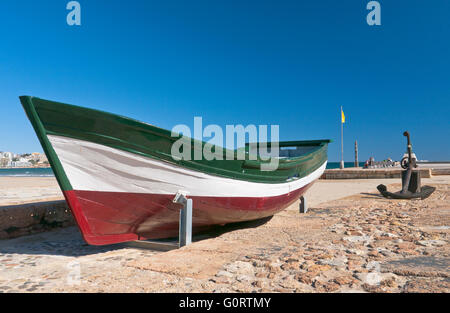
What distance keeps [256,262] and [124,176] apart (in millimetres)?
1847

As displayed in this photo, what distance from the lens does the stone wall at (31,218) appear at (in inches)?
175

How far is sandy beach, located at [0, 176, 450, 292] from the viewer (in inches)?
88.9

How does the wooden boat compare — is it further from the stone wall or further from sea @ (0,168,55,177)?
sea @ (0,168,55,177)

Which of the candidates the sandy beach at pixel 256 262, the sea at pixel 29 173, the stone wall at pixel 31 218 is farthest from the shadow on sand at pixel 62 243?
the sea at pixel 29 173

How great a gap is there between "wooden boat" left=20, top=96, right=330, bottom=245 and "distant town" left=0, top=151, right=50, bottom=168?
113 meters

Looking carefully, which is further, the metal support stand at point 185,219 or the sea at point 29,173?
the sea at point 29,173

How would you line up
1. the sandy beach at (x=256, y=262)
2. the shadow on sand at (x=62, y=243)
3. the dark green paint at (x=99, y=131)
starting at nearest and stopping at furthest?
the sandy beach at (x=256, y=262), the dark green paint at (x=99, y=131), the shadow on sand at (x=62, y=243)

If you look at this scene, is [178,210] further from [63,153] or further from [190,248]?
[63,153]

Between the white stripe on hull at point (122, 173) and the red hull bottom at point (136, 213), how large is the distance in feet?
0.30

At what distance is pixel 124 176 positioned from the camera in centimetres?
344

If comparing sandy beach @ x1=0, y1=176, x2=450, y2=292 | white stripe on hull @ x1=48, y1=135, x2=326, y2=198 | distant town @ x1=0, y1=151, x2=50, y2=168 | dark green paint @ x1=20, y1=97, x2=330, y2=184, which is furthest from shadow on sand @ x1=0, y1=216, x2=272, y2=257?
distant town @ x1=0, y1=151, x2=50, y2=168

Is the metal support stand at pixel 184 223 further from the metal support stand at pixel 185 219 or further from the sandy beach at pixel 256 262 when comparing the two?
the sandy beach at pixel 256 262

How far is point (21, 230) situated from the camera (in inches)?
183
